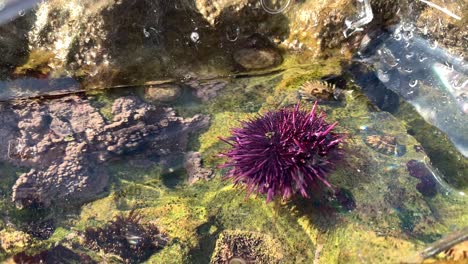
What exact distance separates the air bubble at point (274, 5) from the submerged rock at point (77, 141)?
3.53ft

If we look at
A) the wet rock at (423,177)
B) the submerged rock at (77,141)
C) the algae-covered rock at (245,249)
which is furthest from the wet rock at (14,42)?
the wet rock at (423,177)

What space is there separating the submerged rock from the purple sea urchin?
26.1 inches

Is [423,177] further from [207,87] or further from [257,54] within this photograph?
[207,87]

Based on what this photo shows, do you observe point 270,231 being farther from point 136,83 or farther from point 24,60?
point 24,60

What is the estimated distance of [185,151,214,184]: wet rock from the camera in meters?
3.07

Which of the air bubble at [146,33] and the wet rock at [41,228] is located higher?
Result: the air bubble at [146,33]

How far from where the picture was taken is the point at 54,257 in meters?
2.68

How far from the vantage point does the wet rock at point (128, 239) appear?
2719 mm

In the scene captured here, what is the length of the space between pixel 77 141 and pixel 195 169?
0.91 m

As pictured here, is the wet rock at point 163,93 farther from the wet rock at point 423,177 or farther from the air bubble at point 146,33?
the wet rock at point 423,177

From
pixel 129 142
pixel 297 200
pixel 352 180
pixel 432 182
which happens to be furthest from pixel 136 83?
pixel 432 182

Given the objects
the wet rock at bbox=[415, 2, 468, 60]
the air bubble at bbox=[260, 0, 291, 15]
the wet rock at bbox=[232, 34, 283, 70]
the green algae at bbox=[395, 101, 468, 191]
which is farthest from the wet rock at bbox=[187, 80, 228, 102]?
the wet rock at bbox=[415, 2, 468, 60]

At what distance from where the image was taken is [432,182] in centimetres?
285

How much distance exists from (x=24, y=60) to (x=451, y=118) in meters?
3.53
